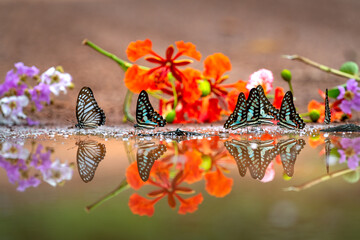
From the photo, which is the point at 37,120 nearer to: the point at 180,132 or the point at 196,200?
the point at 180,132

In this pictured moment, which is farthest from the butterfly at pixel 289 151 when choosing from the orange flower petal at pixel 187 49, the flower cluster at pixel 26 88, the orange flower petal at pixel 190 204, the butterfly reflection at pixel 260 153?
the flower cluster at pixel 26 88

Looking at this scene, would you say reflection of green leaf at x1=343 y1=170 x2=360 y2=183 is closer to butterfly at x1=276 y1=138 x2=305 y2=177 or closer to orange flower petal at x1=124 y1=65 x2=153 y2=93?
butterfly at x1=276 y1=138 x2=305 y2=177

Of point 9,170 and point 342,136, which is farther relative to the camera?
point 342,136

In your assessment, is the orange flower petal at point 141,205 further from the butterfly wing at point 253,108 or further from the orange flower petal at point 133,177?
the butterfly wing at point 253,108

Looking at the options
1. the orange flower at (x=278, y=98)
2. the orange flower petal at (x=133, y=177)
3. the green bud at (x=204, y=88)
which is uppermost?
the green bud at (x=204, y=88)

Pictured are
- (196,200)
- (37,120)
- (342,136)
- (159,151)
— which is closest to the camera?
(196,200)

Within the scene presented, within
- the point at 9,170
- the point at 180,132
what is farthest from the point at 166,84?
the point at 9,170
